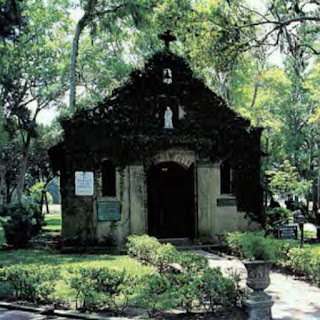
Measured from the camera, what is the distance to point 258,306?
24.8ft

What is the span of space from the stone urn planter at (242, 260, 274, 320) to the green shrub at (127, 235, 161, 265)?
14.9 ft

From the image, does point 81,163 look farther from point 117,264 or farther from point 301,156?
point 301,156

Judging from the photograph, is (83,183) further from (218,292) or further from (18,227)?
(218,292)

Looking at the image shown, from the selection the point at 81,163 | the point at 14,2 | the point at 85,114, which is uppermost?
the point at 14,2

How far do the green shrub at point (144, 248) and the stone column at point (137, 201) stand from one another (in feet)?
7.58

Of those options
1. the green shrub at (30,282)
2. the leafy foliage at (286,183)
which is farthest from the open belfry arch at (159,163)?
the green shrub at (30,282)

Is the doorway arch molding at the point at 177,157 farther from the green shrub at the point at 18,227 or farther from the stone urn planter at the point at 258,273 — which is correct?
the stone urn planter at the point at 258,273

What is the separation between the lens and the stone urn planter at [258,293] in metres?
7.55

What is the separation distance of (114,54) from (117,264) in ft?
64.6

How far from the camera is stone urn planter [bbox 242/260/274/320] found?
7.55 meters

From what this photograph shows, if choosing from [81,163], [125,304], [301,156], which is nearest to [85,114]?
[81,163]

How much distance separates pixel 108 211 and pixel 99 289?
873 cm

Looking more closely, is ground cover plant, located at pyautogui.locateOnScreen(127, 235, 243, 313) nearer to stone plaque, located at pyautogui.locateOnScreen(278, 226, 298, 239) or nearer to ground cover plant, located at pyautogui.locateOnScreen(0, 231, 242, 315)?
ground cover plant, located at pyautogui.locateOnScreen(0, 231, 242, 315)

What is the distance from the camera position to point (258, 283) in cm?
763
